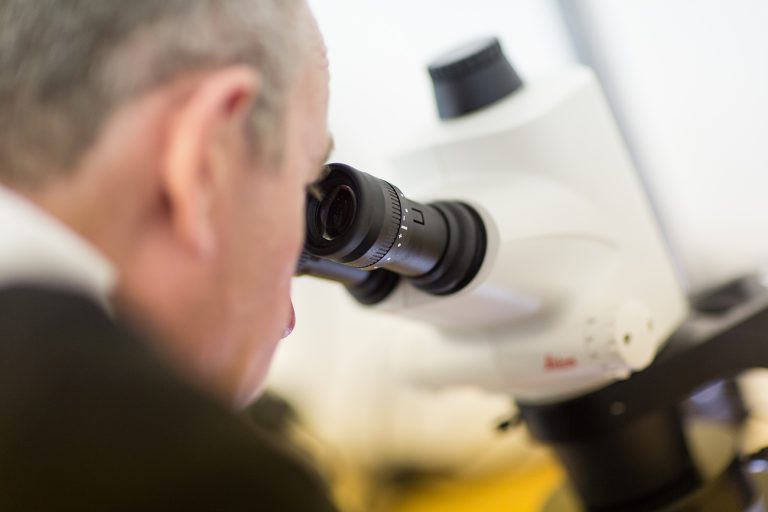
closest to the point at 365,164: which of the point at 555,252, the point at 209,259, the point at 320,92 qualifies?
the point at 555,252

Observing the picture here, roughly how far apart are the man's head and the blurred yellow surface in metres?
0.90

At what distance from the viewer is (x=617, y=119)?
1194mm

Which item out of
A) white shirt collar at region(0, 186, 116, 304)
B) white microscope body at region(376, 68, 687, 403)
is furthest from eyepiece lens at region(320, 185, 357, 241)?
white shirt collar at region(0, 186, 116, 304)

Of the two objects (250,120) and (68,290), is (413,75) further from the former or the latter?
(68,290)

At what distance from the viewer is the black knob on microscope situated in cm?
81

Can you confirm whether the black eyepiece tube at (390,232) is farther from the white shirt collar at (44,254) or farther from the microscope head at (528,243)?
the white shirt collar at (44,254)

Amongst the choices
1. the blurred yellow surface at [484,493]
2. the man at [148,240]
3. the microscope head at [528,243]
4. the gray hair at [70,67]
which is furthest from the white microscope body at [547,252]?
the blurred yellow surface at [484,493]

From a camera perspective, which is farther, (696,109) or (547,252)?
(696,109)

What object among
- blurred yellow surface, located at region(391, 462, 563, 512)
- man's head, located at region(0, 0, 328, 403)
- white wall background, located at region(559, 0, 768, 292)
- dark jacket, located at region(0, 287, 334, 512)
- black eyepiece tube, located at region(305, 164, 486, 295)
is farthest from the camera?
blurred yellow surface, located at region(391, 462, 563, 512)

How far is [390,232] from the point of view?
0.64 m

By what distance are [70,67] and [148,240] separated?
93mm

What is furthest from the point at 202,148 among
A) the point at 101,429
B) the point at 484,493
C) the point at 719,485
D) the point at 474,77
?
the point at 484,493

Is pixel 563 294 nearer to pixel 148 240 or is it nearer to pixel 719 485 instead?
pixel 719 485

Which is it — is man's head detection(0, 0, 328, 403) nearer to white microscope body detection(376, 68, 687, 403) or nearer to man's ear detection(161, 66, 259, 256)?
man's ear detection(161, 66, 259, 256)
